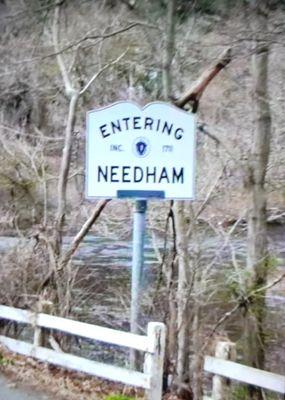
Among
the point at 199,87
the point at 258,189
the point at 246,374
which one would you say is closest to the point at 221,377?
the point at 246,374

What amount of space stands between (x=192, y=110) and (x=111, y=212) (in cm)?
383

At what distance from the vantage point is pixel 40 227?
322 inches

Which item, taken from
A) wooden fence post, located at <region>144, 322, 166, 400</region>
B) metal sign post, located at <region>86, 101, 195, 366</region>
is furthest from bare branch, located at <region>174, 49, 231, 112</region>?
wooden fence post, located at <region>144, 322, 166, 400</region>

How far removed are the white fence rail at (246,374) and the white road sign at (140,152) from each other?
1421 millimetres

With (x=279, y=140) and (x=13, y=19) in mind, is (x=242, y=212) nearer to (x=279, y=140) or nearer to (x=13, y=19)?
(x=279, y=140)

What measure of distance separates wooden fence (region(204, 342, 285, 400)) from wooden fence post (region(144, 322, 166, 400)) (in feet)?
1.37

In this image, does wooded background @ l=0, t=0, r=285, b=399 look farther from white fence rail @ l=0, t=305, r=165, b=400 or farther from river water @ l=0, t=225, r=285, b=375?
white fence rail @ l=0, t=305, r=165, b=400

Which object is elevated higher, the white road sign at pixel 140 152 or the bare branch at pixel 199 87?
the bare branch at pixel 199 87

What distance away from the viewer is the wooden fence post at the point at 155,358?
5219mm

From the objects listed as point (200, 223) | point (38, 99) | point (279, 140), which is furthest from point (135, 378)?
point (38, 99)

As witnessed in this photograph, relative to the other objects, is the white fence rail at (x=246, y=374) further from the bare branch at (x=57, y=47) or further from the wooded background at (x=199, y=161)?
the bare branch at (x=57, y=47)

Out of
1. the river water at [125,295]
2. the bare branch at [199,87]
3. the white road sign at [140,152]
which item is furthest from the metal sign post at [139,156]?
the river water at [125,295]

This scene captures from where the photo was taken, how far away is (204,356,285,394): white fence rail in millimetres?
4863

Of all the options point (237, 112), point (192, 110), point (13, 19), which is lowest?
point (192, 110)
